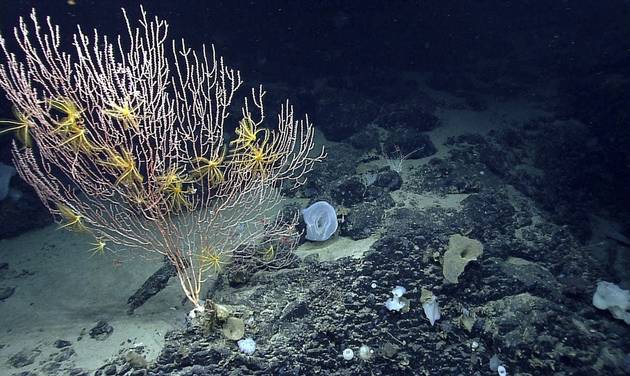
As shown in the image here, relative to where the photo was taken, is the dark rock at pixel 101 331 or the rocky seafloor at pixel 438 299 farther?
the dark rock at pixel 101 331

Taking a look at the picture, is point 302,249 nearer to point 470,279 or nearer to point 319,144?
point 470,279

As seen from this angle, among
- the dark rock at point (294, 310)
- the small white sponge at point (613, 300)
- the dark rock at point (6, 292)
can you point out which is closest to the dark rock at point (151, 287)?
the dark rock at point (294, 310)

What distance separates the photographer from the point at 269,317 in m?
3.93

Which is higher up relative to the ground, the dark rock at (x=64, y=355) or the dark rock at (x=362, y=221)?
the dark rock at (x=362, y=221)

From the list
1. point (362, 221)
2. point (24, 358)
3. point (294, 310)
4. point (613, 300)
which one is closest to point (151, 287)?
point (24, 358)

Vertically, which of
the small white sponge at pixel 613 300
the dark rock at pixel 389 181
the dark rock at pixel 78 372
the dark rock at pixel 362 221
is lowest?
the small white sponge at pixel 613 300

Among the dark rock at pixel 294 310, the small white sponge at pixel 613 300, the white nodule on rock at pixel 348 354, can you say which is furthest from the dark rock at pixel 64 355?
the small white sponge at pixel 613 300

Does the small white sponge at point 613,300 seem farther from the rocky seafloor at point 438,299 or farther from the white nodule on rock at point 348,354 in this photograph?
the white nodule on rock at point 348,354

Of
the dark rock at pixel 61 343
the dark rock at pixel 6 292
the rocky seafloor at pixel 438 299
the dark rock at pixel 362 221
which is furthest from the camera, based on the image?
the dark rock at pixel 362 221

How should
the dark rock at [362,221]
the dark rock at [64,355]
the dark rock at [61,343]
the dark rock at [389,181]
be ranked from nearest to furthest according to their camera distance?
the dark rock at [64,355] < the dark rock at [61,343] < the dark rock at [362,221] < the dark rock at [389,181]

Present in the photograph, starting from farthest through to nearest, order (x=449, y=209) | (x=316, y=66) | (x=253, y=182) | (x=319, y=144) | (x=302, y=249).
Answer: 1. (x=316, y=66)
2. (x=319, y=144)
3. (x=449, y=209)
4. (x=302, y=249)
5. (x=253, y=182)

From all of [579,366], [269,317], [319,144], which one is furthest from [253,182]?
[319,144]

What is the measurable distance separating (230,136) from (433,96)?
7712 mm

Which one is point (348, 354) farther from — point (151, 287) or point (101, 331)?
point (101, 331)
